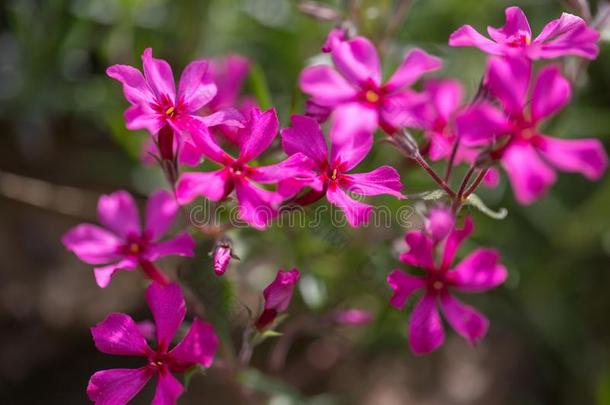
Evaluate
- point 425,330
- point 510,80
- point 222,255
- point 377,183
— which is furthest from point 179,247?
point 510,80

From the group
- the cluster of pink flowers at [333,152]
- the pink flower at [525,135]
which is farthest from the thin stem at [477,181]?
the pink flower at [525,135]

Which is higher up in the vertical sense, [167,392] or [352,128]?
[352,128]

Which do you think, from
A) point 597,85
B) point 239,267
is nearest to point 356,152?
point 239,267

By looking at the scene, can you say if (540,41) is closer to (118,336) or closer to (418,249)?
(418,249)

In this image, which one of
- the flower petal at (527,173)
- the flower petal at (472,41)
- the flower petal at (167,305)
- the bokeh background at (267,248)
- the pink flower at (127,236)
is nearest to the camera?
the flower petal at (527,173)

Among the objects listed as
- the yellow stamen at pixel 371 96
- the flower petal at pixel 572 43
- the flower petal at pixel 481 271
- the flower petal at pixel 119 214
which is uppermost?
the flower petal at pixel 572 43

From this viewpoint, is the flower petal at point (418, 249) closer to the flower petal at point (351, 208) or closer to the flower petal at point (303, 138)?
the flower petal at point (351, 208)

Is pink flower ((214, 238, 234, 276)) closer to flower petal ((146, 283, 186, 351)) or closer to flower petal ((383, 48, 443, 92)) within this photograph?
flower petal ((146, 283, 186, 351))
